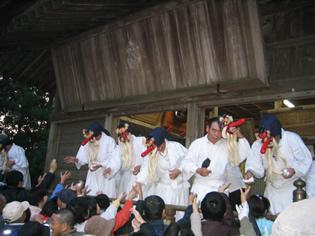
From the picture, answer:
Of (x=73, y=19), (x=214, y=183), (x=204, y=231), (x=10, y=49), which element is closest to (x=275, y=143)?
(x=214, y=183)

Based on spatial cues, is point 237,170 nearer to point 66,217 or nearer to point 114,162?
point 114,162

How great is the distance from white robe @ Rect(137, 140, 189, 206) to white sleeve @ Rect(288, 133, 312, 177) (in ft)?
5.16

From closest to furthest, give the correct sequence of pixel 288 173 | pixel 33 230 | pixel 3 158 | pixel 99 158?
pixel 33 230, pixel 288 173, pixel 99 158, pixel 3 158

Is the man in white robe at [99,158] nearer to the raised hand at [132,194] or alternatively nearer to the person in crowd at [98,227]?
the raised hand at [132,194]

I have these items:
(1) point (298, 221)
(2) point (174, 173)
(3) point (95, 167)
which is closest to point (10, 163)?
(3) point (95, 167)

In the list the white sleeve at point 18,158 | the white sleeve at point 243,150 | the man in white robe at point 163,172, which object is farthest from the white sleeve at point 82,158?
the white sleeve at point 243,150

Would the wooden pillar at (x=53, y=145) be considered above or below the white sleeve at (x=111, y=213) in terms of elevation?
above

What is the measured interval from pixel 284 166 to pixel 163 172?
176 centimetres

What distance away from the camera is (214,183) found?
5.61 meters

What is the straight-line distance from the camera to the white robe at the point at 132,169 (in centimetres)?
712

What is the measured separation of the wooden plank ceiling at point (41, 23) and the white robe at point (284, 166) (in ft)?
10.7

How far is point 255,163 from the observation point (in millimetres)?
5344

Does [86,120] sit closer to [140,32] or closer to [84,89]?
[84,89]

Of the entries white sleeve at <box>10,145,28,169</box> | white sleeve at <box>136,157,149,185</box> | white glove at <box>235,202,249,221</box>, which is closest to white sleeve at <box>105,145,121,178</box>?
white sleeve at <box>136,157,149,185</box>
